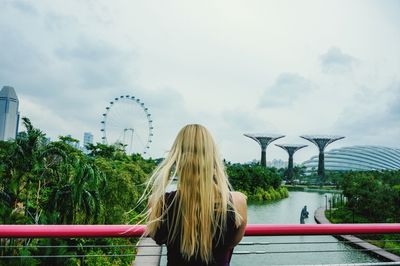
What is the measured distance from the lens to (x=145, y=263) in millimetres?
12039

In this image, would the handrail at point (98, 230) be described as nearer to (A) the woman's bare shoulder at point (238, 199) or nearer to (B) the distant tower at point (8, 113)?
(A) the woman's bare shoulder at point (238, 199)

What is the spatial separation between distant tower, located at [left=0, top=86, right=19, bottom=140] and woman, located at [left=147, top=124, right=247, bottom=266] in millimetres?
120629

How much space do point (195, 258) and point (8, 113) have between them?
5250 inches

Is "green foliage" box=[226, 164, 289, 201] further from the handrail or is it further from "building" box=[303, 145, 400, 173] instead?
"building" box=[303, 145, 400, 173]

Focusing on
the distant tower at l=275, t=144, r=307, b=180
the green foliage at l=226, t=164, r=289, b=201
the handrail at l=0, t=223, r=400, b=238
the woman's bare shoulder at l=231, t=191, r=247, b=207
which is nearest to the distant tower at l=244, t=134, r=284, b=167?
the distant tower at l=275, t=144, r=307, b=180

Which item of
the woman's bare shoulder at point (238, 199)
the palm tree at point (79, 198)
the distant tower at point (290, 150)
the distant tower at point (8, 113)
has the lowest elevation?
the palm tree at point (79, 198)

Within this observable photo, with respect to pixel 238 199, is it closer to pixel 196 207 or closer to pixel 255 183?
pixel 196 207

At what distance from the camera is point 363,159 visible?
345 ft

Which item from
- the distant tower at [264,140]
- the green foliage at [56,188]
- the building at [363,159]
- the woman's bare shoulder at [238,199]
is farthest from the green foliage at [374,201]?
the building at [363,159]

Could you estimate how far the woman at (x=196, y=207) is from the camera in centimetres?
131

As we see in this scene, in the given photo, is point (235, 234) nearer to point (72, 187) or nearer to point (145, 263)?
point (145, 263)

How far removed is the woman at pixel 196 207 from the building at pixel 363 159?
106731 millimetres

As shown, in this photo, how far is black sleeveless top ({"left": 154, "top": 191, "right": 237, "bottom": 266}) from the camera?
1330mm

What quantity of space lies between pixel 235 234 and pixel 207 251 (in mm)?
107
